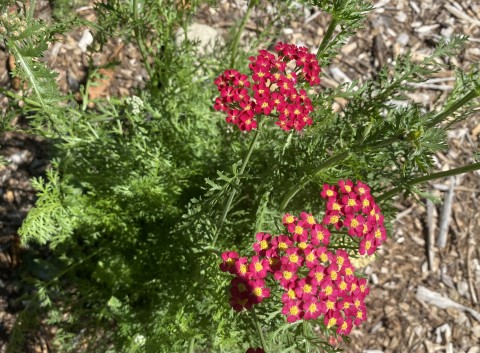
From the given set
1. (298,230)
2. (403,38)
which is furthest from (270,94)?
(403,38)

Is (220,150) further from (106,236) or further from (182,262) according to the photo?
(106,236)

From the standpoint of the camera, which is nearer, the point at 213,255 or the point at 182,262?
the point at 213,255

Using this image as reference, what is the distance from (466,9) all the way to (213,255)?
12.4 feet

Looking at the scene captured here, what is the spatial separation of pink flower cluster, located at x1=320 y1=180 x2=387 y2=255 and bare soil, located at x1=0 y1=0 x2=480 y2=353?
143 cm

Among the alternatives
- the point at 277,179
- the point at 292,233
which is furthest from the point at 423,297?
the point at 292,233

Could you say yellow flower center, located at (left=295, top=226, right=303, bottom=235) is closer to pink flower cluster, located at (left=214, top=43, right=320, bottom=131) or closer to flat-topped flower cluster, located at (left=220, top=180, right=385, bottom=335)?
flat-topped flower cluster, located at (left=220, top=180, right=385, bottom=335)

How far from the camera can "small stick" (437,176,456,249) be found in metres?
4.12

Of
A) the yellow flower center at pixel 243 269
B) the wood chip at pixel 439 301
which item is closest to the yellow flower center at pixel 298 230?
the yellow flower center at pixel 243 269

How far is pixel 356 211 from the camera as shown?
2.29 m

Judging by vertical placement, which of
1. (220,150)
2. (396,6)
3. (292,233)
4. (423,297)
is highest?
(396,6)

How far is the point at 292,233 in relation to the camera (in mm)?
2273

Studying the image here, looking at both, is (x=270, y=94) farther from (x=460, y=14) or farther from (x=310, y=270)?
A: (x=460, y=14)

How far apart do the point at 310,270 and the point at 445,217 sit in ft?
7.87

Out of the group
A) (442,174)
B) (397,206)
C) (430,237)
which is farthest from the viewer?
(397,206)
